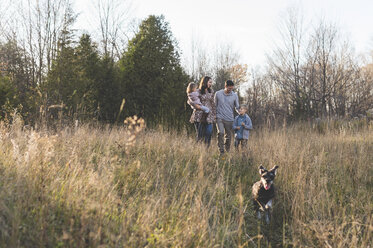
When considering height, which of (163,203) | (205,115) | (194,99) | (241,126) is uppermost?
(194,99)

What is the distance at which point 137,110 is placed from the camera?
1033 centimetres

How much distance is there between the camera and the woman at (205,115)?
240 inches

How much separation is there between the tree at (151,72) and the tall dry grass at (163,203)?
4.78m

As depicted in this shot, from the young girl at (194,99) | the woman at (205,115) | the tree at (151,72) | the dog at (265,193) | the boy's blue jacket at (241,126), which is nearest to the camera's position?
the dog at (265,193)

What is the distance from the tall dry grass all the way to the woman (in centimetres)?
85

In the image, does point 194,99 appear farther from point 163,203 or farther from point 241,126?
point 163,203

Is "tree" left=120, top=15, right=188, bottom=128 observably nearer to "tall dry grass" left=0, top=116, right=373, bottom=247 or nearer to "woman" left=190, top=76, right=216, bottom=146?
"woman" left=190, top=76, right=216, bottom=146

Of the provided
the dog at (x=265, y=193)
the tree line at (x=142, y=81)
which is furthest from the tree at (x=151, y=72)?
the dog at (x=265, y=193)

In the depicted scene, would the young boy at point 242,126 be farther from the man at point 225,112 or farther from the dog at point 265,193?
the dog at point 265,193

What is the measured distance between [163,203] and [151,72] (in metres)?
8.89

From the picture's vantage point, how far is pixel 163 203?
2363mm

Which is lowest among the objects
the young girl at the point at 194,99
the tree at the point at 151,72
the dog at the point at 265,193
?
the dog at the point at 265,193

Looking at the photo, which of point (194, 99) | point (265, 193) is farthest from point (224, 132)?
point (265, 193)

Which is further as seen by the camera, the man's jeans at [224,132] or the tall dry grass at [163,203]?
the man's jeans at [224,132]
